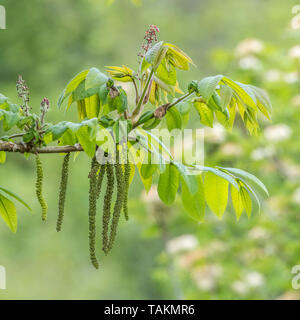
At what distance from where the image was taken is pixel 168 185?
65 cm

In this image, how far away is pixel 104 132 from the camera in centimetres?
61

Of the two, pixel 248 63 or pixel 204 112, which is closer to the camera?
pixel 204 112

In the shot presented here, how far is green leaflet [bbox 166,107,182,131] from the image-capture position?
0.69 m

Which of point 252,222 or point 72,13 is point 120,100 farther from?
point 72,13

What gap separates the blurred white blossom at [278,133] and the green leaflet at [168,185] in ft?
5.97

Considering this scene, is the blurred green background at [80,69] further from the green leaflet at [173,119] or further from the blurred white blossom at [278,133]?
the green leaflet at [173,119]

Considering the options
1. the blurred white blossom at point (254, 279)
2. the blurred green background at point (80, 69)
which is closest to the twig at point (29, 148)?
the blurred white blossom at point (254, 279)

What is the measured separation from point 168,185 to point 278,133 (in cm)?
184

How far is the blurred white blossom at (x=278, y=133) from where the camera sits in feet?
7.79

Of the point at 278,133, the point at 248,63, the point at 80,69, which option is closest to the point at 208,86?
the point at 278,133

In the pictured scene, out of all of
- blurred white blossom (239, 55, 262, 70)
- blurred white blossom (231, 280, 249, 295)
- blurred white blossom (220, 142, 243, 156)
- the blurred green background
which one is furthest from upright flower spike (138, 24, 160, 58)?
the blurred green background

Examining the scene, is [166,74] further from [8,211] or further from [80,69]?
[80,69]

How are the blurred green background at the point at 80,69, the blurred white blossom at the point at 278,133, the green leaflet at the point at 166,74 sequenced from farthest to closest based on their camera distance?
1. the blurred green background at the point at 80,69
2. the blurred white blossom at the point at 278,133
3. the green leaflet at the point at 166,74
